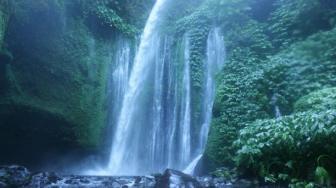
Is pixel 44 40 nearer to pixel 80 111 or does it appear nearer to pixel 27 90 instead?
pixel 27 90

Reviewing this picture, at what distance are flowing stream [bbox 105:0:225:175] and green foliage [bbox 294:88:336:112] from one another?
2.81 meters

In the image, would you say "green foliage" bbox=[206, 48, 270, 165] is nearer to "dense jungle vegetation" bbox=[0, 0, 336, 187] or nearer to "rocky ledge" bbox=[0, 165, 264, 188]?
"dense jungle vegetation" bbox=[0, 0, 336, 187]

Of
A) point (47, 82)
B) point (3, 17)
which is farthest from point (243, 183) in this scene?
point (3, 17)

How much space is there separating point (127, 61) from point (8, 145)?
475 centimetres

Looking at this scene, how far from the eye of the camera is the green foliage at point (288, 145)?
5348 millimetres

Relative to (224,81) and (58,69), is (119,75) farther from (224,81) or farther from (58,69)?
(224,81)

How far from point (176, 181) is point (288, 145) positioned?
1950 mm

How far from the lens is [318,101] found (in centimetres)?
664

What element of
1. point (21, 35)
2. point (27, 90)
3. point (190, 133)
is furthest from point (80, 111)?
point (190, 133)

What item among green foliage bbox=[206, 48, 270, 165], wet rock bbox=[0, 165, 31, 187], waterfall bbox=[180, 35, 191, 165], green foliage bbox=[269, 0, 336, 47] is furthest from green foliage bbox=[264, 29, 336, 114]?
wet rock bbox=[0, 165, 31, 187]

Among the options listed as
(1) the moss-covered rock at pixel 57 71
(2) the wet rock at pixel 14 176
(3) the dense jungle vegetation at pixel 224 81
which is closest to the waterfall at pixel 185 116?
(3) the dense jungle vegetation at pixel 224 81

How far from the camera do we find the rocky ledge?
6.00 m

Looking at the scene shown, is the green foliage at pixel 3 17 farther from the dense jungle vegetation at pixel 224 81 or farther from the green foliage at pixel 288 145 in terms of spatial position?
the green foliage at pixel 288 145

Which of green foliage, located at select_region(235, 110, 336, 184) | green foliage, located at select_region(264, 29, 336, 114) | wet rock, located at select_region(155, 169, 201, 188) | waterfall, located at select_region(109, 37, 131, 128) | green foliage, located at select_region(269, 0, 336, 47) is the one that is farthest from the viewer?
waterfall, located at select_region(109, 37, 131, 128)
